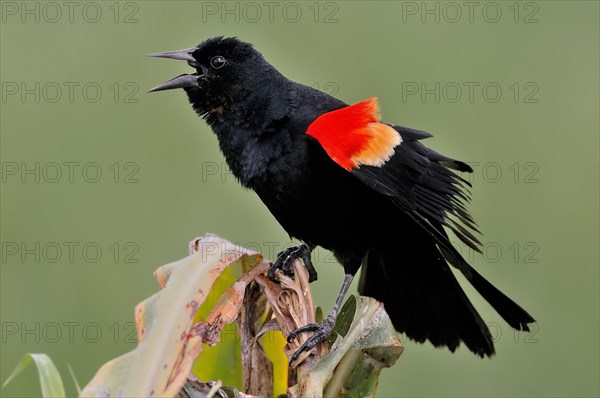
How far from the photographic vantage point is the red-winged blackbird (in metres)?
2.72

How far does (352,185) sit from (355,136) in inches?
7.2

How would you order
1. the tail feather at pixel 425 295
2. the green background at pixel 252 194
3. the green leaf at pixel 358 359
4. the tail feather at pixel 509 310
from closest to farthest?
the green leaf at pixel 358 359 → the tail feather at pixel 509 310 → the tail feather at pixel 425 295 → the green background at pixel 252 194

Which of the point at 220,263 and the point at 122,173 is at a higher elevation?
the point at 122,173

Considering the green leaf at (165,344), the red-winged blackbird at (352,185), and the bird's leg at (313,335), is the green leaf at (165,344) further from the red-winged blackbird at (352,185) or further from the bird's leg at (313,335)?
the red-winged blackbird at (352,185)

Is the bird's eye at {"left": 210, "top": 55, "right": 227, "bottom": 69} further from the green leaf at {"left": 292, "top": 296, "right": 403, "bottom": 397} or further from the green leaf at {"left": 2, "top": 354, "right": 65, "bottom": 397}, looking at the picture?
the green leaf at {"left": 2, "top": 354, "right": 65, "bottom": 397}

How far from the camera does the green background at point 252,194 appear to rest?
12.6ft

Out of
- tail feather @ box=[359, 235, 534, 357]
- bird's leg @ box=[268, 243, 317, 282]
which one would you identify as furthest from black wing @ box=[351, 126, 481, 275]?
bird's leg @ box=[268, 243, 317, 282]

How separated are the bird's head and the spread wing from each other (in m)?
0.29

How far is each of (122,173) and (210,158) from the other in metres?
0.39

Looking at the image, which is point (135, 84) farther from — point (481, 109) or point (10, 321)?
point (481, 109)

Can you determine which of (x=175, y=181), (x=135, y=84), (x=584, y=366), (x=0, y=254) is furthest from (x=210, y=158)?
(x=584, y=366)

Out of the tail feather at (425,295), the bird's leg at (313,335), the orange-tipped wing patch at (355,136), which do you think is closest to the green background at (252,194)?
the tail feather at (425,295)

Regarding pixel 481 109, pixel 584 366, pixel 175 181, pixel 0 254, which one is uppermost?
pixel 481 109

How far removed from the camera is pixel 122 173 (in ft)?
13.9
